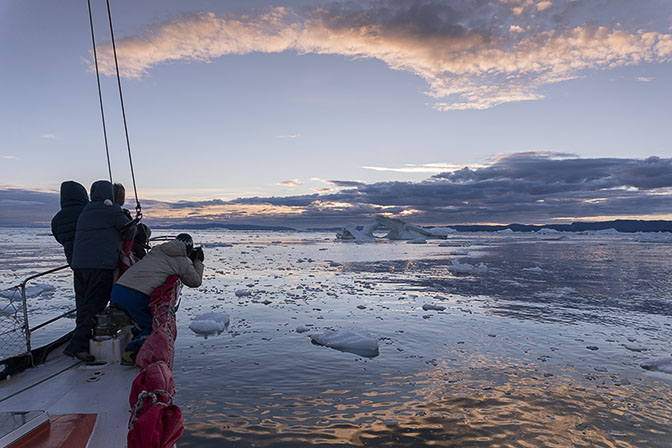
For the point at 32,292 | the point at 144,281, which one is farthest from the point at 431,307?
the point at 32,292

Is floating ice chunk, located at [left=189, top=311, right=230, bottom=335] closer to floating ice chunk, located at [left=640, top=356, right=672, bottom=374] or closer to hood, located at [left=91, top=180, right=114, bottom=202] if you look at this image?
hood, located at [left=91, top=180, right=114, bottom=202]

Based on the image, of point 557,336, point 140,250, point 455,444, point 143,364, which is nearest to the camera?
point 143,364

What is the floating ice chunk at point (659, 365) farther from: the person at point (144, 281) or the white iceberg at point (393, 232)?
the white iceberg at point (393, 232)

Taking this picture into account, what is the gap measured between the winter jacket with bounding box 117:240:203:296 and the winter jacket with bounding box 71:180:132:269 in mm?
425

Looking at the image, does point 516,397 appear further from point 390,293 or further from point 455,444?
point 390,293

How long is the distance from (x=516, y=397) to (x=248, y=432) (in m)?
3.01

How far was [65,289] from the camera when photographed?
12.2 metres

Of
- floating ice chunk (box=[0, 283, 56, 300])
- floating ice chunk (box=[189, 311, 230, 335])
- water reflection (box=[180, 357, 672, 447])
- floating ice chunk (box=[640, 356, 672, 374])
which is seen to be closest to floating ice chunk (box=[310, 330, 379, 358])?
water reflection (box=[180, 357, 672, 447])

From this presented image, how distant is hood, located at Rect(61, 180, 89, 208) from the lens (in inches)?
177

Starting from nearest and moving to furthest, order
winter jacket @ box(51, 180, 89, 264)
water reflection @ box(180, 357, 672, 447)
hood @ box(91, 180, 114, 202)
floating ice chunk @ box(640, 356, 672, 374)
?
water reflection @ box(180, 357, 672, 447) < hood @ box(91, 180, 114, 202) < winter jacket @ box(51, 180, 89, 264) < floating ice chunk @ box(640, 356, 672, 374)

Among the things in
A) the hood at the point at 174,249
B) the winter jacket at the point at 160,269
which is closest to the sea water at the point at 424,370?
the winter jacket at the point at 160,269

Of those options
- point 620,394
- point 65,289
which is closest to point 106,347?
point 620,394

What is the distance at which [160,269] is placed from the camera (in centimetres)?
392

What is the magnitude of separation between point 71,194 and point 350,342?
14.3 feet
